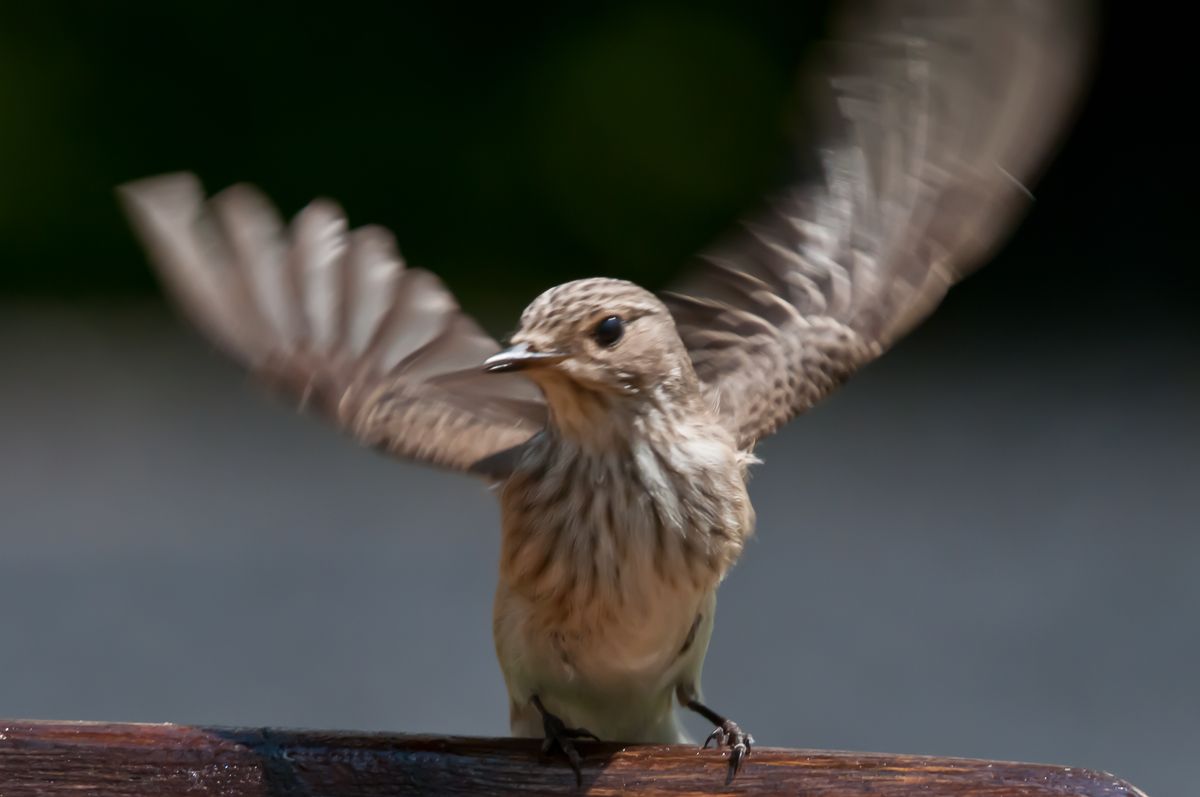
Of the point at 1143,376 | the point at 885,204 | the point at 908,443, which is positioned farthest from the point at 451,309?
the point at 1143,376

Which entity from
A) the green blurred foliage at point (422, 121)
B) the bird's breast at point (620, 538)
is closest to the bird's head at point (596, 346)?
the bird's breast at point (620, 538)

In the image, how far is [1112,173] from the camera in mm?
9883

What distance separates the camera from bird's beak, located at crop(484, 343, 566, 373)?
130 inches

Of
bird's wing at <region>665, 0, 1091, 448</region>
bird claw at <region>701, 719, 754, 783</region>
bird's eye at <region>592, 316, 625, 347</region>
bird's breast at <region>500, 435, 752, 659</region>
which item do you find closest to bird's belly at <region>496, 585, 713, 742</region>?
bird's breast at <region>500, 435, 752, 659</region>

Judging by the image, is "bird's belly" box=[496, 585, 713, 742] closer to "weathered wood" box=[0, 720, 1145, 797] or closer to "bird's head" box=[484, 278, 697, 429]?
"bird's head" box=[484, 278, 697, 429]

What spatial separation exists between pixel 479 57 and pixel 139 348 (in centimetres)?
249

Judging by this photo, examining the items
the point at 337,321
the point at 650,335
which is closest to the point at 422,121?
the point at 337,321

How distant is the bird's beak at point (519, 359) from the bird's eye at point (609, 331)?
0.10m

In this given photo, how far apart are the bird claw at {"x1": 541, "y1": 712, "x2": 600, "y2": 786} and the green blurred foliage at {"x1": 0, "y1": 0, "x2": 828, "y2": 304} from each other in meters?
6.24

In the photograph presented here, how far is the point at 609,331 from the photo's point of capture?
3.51m

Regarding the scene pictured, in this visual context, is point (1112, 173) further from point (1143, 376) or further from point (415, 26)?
point (415, 26)

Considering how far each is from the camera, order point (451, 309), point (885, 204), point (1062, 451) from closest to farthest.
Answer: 1. point (451, 309)
2. point (885, 204)
3. point (1062, 451)

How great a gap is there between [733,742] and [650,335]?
770 mm

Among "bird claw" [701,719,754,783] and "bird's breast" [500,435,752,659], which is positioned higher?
"bird's breast" [500,435,752,659]
